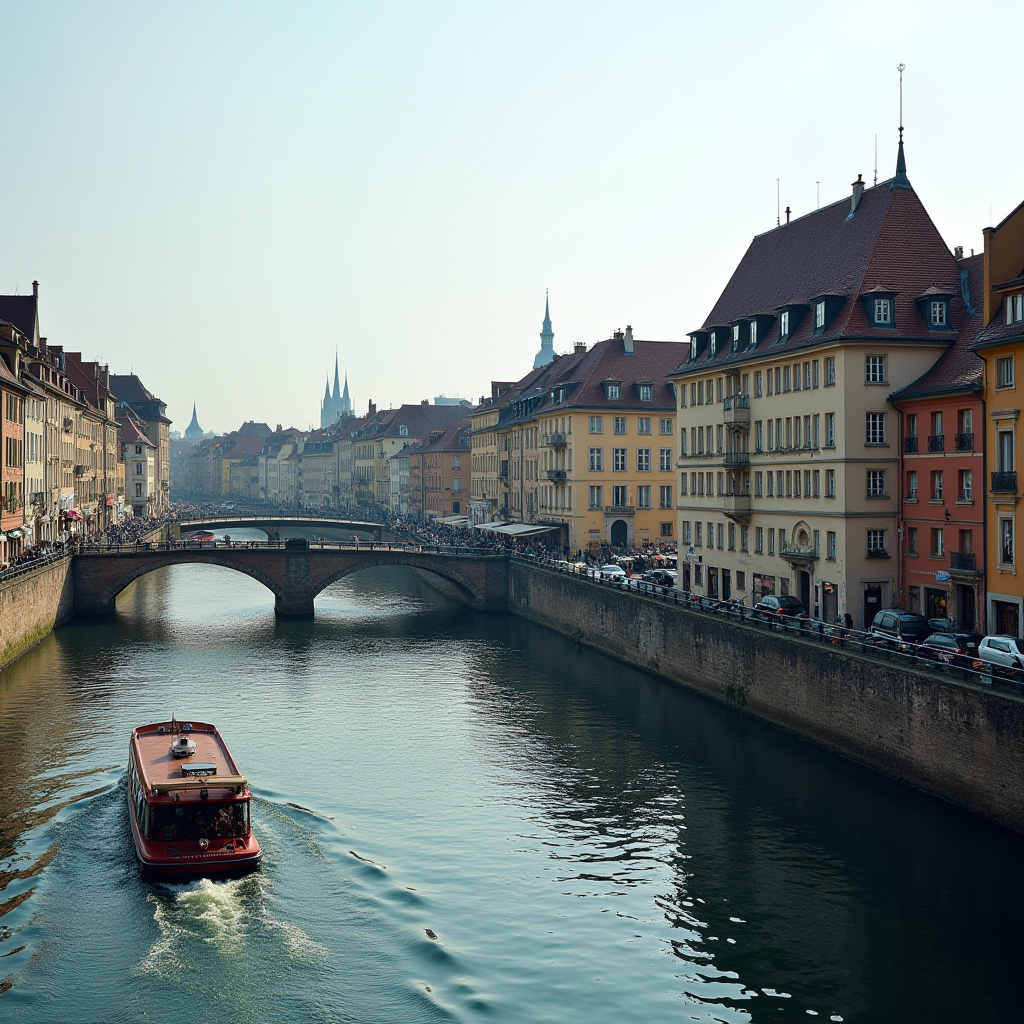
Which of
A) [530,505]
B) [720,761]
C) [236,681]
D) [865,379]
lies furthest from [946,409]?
[530,505]

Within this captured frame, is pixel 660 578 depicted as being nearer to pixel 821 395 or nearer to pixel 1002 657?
pixel 821 395

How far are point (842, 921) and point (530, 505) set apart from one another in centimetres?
8440

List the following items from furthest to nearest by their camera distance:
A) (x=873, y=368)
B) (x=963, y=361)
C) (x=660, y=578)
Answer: (x=660, y=578), (x=873, y=368), (x=963, y=361)

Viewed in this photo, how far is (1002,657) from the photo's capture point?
40.5 meters

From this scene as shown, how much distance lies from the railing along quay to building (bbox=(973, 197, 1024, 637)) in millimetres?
5192

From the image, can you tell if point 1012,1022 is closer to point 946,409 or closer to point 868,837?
point 868,837

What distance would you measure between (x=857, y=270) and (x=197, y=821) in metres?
41.2

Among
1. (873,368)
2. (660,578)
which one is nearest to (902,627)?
(873,368)

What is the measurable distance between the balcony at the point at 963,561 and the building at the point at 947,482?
4cm

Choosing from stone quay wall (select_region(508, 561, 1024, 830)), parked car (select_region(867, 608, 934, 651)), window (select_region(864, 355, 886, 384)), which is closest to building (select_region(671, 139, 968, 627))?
window (select_region(864, 355, 886, 384))

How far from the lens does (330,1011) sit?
27.2 meters

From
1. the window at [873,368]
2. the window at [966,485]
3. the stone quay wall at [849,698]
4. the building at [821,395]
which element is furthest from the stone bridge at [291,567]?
the window at [966,485]

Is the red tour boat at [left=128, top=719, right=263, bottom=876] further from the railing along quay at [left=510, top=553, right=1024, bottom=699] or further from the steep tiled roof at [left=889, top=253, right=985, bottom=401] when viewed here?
the steep tiled roof at [left=889, top=253, right=985, bottom=401]

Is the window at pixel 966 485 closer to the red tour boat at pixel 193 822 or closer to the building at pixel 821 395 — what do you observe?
the building at pixel 821 395
